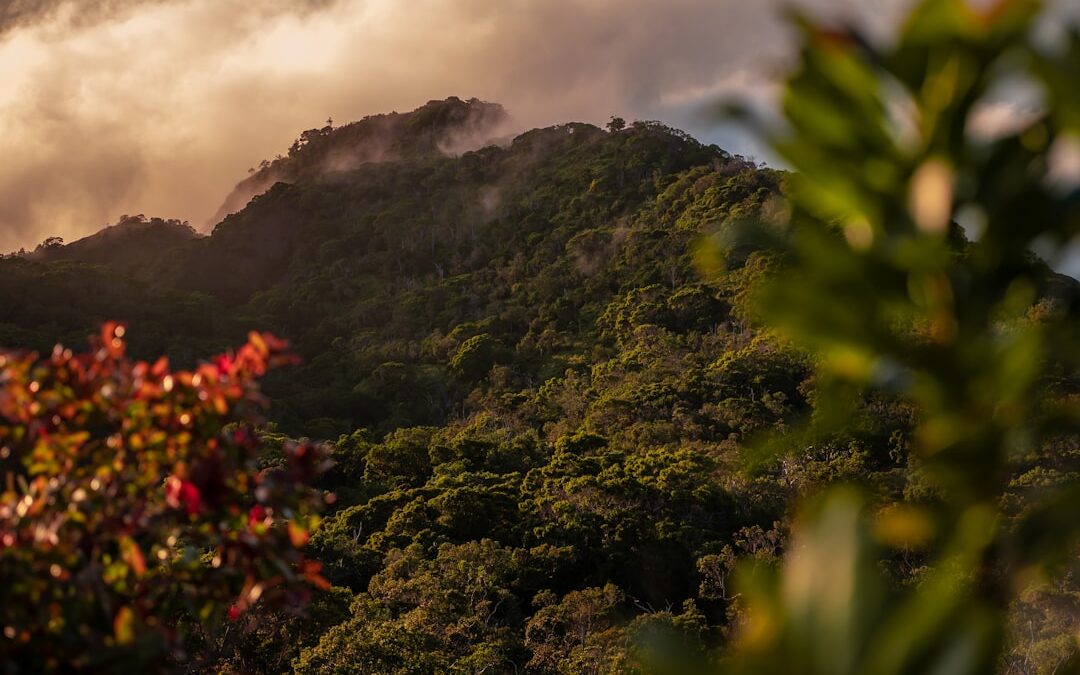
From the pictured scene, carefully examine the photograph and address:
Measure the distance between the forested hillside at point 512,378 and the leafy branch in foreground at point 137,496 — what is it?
2.61 ft

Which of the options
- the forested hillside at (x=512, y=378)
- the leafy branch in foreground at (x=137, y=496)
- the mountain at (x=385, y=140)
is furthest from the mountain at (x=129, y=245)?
the leafy branch in foreground at (x=137, y=496)

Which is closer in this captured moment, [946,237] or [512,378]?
[946,237]

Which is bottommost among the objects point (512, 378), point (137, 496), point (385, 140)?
point (137, 496)

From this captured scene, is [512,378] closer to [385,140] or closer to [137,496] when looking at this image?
[137,496]

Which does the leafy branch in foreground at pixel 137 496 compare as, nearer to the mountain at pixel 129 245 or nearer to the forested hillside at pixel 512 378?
the forested hillside at pixel 512 378

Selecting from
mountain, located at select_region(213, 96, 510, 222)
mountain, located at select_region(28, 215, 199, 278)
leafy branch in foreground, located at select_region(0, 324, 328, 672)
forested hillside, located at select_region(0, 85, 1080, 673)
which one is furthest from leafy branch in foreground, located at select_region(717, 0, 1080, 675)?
mountain, located at select_region(213, 96, 510, 222)

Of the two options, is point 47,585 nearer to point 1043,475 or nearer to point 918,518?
point 918,518

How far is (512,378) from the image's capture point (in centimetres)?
4006

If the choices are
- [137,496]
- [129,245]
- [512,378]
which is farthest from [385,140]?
[137,496]

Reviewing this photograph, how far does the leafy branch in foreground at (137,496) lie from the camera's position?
125cm

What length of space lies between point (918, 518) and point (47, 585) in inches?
46.6

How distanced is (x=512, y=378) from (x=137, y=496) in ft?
127

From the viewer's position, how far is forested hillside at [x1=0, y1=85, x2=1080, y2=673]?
51.4ft

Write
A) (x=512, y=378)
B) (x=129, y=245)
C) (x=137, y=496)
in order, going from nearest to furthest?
1. (x=137, y=496)
2. (x=512, y=378)
3. (x=129, y=245)
